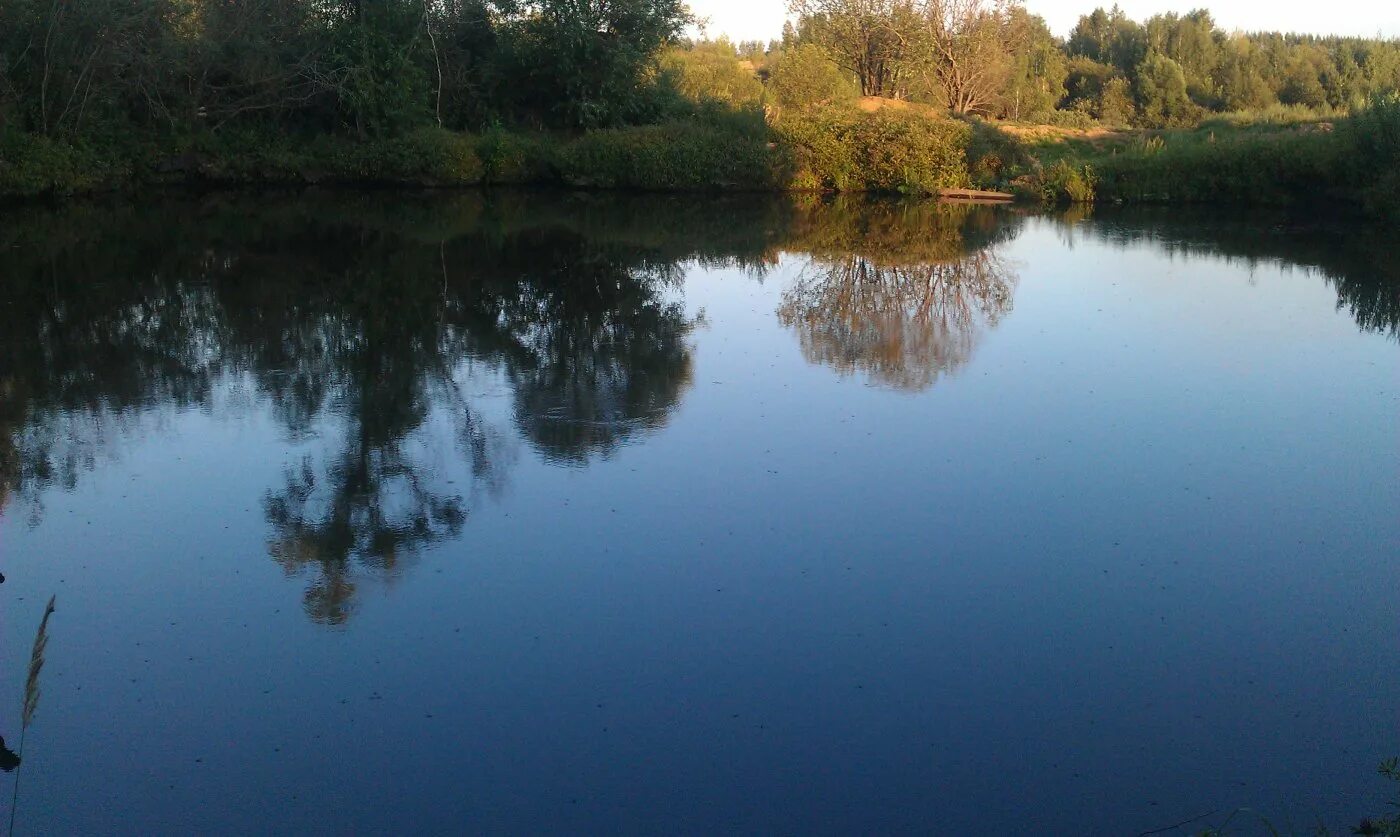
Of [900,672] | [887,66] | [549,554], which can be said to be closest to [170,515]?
[549,554]

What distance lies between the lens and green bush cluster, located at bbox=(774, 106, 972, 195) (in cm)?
2686

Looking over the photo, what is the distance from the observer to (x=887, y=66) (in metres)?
38.1

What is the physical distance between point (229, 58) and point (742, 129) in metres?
11.3

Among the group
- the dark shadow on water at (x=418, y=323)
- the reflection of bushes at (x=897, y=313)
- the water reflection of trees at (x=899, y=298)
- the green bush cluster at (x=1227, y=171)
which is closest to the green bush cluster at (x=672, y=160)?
the dark shadow on water at (x=418, y=323)

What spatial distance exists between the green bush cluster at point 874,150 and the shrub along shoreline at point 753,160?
3cm

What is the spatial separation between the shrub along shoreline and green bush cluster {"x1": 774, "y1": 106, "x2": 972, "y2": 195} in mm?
25

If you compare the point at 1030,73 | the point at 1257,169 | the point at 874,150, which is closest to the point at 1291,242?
the point at 1257,169

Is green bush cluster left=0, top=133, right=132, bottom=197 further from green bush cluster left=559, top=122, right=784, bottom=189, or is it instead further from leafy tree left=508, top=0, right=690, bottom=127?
leafy tree left=508, top=0, right=690, bottom=127

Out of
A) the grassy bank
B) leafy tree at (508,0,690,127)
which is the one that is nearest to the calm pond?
the grassy bank

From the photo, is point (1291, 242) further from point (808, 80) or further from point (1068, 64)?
point (1068, 64)

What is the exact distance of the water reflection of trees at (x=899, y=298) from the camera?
11266 millimetres

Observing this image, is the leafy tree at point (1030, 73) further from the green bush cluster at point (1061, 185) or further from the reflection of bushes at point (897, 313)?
the reflection of bushes at point (897, 313)

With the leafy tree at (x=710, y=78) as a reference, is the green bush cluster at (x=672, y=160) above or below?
below

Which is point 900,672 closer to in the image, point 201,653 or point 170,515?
point 201,653
